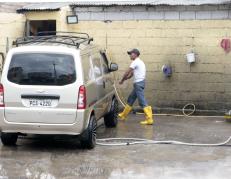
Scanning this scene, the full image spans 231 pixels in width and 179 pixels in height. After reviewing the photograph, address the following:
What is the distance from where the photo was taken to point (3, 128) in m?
9.00

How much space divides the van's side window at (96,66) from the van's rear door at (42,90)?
1104 mm

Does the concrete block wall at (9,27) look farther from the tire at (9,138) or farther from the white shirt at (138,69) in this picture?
the tire at (9,138)

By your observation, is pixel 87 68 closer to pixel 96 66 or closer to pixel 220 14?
pixel 96 66

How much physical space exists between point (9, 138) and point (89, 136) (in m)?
1.46

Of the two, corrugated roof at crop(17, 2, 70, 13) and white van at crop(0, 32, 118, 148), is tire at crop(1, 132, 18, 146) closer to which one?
white van at crop(0, 32, 118, 148)

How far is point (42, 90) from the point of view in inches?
347

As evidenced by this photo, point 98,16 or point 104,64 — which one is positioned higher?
point 98,16

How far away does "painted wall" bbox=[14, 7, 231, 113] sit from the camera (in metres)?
13.1

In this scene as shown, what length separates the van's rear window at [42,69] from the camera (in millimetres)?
8883

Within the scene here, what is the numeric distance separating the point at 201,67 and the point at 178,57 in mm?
616

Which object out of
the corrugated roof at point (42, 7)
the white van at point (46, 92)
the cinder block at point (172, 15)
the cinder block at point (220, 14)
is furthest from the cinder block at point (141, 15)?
the white van at point (46, 92)

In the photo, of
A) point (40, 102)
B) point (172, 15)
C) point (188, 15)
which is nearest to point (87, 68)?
point (40, 102)

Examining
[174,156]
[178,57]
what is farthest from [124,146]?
[178,57]

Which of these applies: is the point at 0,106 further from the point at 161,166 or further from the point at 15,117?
the point at 161,166
